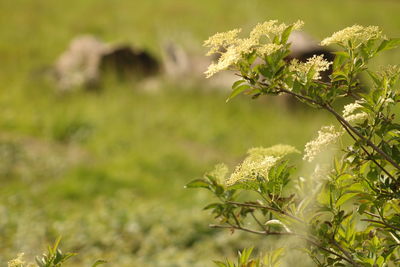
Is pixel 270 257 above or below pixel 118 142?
below

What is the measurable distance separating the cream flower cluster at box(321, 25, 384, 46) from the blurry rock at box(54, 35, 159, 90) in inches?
410

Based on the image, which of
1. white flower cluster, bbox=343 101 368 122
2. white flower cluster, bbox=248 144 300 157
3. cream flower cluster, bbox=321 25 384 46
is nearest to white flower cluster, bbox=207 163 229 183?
white flower cluster, bbox=248 144 300 157

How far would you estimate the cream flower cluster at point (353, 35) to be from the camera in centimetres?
141

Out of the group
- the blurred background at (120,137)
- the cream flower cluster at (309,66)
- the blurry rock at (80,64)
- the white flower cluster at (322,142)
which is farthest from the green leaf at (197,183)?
the blurry rock at (80,64)

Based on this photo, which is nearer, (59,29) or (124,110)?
(124,110)

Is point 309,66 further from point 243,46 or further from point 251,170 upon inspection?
point 251,170

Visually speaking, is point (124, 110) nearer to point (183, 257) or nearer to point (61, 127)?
point (61, 127)

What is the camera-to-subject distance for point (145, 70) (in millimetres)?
12445

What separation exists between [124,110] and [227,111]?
1.96m

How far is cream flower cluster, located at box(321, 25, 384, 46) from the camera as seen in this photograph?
4.63 feet

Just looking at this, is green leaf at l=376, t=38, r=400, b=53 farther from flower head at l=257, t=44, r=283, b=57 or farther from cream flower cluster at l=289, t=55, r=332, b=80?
flower head at l=257, t=44, r=283, b=57

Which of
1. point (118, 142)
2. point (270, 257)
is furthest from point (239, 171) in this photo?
point (118, 142)

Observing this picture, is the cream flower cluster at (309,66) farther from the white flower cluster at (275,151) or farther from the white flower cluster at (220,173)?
the white flower cluster at (220,173)

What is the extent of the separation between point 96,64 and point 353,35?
10.9 meters
